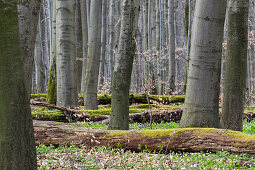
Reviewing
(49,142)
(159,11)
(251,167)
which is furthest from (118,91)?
(159,11)

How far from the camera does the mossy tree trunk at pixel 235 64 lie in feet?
22.3

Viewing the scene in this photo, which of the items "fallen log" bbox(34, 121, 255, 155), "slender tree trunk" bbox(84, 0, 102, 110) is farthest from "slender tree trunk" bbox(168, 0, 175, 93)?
"fallen log" bbox(34, 121, 255, 155)

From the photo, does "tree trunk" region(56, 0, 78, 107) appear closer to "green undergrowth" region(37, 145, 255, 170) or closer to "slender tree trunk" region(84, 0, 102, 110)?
"slender tree trunk" region(84, 0, 102, 110)

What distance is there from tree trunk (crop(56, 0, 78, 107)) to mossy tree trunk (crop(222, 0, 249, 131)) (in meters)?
5.99

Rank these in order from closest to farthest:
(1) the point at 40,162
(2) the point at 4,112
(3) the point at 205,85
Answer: (2) the point at 4,112 < (1) the point at 40,162 < (3) the point at 205,85

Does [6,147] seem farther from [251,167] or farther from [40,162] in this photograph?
[251,167]

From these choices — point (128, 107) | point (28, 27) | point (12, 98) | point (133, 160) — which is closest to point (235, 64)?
point (128, 107)

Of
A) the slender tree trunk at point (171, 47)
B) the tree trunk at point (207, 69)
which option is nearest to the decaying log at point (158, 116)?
the tree trunk at point (207, 69)

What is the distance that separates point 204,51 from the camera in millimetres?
6309

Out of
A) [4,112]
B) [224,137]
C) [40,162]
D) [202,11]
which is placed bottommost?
[40,162]

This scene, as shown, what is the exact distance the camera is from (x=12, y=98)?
3.22 m

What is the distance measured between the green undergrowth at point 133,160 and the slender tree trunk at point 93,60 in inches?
228

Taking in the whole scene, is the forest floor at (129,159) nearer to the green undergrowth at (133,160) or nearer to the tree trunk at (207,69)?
the green undergrowth at (133,160)

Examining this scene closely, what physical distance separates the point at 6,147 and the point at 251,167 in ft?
11.6
